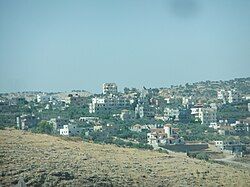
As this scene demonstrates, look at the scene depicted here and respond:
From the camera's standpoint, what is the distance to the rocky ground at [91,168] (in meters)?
13.6

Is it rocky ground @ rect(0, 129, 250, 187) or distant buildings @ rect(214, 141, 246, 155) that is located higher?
rocky ground @ rect(0, 129, 250, 187)

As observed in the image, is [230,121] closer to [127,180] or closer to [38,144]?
[38,144]

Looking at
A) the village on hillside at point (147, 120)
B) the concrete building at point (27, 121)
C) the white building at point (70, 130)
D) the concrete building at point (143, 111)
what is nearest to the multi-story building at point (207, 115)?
the village on hillside at point (147, 120)

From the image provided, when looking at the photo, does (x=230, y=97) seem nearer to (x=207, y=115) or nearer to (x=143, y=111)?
(x=143, y=111)

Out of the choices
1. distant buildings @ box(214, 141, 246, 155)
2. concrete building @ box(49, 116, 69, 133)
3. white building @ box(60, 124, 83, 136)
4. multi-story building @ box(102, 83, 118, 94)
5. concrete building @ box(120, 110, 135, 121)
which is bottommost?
distant buildings @ box(214, 141, 246, 155)

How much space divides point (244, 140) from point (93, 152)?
19.4m

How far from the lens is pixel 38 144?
19.6m

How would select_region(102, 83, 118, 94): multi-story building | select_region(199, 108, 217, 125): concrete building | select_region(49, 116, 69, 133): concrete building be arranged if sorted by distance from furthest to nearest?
1. select_region(102, 83, 118, 94): multi-story building
2. select_region(199, 108, 217, 125): concrete building
3. select_region(49, 116, 69, 133): concrete building

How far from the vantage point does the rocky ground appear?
13.6m

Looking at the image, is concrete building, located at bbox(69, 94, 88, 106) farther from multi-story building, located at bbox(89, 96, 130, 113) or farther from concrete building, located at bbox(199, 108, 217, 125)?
concrete building, located at bbox(199, 108, 217, 125)

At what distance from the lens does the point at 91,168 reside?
15516mm

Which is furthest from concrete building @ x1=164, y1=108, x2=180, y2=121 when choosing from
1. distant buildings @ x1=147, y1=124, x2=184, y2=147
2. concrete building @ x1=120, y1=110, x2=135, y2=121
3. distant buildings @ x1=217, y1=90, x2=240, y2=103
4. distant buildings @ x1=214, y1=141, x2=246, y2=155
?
distant buildings @ x1=214, y1=141, x2=246, y2=155

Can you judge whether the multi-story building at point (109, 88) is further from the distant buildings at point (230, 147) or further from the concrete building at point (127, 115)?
the distant buildings at point (230, 147)

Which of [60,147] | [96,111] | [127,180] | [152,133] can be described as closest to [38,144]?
[60,147]
